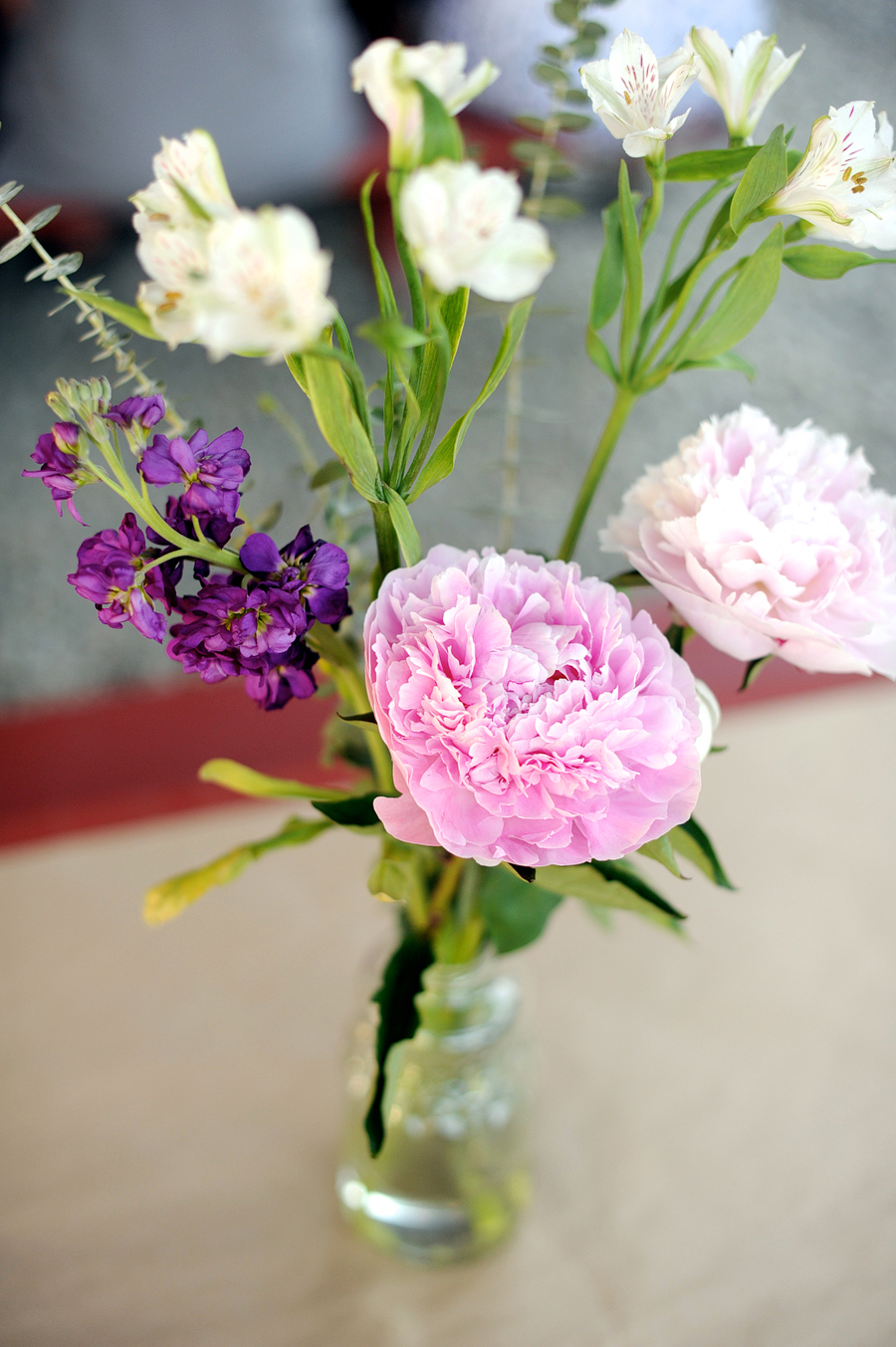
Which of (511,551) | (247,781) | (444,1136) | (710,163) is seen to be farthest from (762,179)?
(444,1136)

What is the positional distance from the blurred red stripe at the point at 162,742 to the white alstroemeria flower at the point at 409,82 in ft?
1.72

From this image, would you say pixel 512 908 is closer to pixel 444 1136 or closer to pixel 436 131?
pixel 444 1136

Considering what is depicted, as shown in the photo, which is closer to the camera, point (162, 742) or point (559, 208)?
point (559, 208)

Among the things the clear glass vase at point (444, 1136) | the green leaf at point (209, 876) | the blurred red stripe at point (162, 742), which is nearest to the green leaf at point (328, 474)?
the green leaf at point (209, 876)

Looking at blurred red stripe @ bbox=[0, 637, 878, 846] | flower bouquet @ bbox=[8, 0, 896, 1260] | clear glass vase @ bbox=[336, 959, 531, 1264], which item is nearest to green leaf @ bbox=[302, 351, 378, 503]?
flower bouquet @ bbox=[8, 0, 896, 1260]

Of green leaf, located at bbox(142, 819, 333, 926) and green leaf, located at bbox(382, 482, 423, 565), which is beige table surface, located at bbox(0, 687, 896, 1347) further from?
green leaf, located at bbox(382, 482, 423, 565)

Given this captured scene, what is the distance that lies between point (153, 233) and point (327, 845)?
0.49 meters

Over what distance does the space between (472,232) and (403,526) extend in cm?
9

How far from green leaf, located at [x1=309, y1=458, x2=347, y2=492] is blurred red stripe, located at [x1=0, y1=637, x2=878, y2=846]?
390 millimetres

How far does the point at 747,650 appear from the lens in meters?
0.31

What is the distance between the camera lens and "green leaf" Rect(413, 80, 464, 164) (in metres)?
0.23

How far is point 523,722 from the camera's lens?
27cm

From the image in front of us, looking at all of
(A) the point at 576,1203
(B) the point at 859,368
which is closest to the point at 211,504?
(A) the point at 576,1203

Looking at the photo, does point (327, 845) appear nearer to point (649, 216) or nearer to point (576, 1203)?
point (576, 1203)
